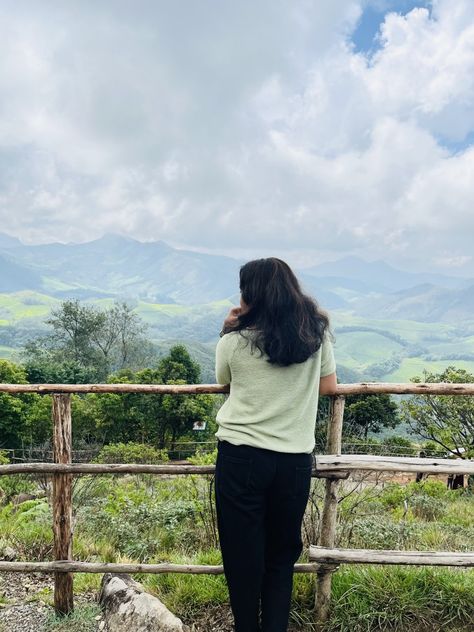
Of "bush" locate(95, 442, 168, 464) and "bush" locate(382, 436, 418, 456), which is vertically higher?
"bush" locate(382, 436, 418, 456)

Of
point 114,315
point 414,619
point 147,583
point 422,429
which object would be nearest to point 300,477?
point 414,619

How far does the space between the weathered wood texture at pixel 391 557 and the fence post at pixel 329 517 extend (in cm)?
8

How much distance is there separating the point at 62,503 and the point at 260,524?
138 centimetres

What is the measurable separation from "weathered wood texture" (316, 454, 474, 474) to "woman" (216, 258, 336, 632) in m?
0.51

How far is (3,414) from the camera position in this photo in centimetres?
2588

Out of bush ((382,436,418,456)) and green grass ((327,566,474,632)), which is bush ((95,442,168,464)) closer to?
bush ((382,436,418,456))

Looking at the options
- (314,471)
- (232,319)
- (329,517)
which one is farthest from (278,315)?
(329,517)

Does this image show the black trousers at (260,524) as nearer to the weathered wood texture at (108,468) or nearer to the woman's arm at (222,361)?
the woman's arm at (222,361)

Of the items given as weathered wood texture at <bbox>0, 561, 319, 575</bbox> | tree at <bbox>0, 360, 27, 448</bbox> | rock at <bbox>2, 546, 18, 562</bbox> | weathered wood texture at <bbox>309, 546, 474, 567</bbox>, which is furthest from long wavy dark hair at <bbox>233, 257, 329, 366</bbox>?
A: tree at <bbox>0, 360, 27, 448</bbox>

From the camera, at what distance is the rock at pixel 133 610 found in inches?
103

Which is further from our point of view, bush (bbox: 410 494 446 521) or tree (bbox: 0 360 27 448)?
tree (bbox: 0 360 27 448)

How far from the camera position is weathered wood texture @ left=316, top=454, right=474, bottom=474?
2.62 meters

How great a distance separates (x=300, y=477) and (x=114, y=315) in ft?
184

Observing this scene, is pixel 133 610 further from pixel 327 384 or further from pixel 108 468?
pixel 327 384
